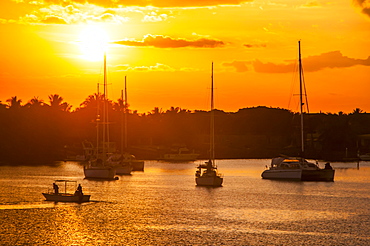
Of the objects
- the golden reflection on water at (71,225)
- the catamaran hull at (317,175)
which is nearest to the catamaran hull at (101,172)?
the catamaran hull at (317,175)

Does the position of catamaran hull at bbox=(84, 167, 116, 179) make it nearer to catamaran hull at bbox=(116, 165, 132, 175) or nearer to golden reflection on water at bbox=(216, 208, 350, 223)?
catamaran hull at bbox=(116, 165, 132, 175)

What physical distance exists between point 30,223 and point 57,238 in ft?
24.6

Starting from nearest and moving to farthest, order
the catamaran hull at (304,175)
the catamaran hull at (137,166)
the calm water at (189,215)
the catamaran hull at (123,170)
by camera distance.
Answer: the calm water at (189,215) → the catamaran hull at (304,175) → the catamaran hull at (123,170) → the catamaran hull at (137,166)

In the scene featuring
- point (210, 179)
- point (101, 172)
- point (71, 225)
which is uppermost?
point (101, 172)

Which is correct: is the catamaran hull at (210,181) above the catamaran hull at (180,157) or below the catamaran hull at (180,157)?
below

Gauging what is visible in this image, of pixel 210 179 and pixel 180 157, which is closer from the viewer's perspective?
pixel 210 179

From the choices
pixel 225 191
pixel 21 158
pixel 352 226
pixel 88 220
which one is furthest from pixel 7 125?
pixel 352 226

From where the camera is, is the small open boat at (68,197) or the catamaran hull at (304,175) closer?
the small open boat at (68,197)

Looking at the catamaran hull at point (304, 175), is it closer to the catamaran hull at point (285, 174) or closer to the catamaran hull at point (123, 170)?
the catamaran hull at point (285, 174)

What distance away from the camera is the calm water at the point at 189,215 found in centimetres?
4972

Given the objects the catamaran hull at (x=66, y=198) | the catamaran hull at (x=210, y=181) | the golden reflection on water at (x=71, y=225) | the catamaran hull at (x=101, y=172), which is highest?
the catamaran hull at (x=101, y=172)

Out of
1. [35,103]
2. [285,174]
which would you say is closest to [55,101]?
[35,103]

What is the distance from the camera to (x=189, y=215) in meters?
62.9

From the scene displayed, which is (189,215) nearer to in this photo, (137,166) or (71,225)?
(71,225)
